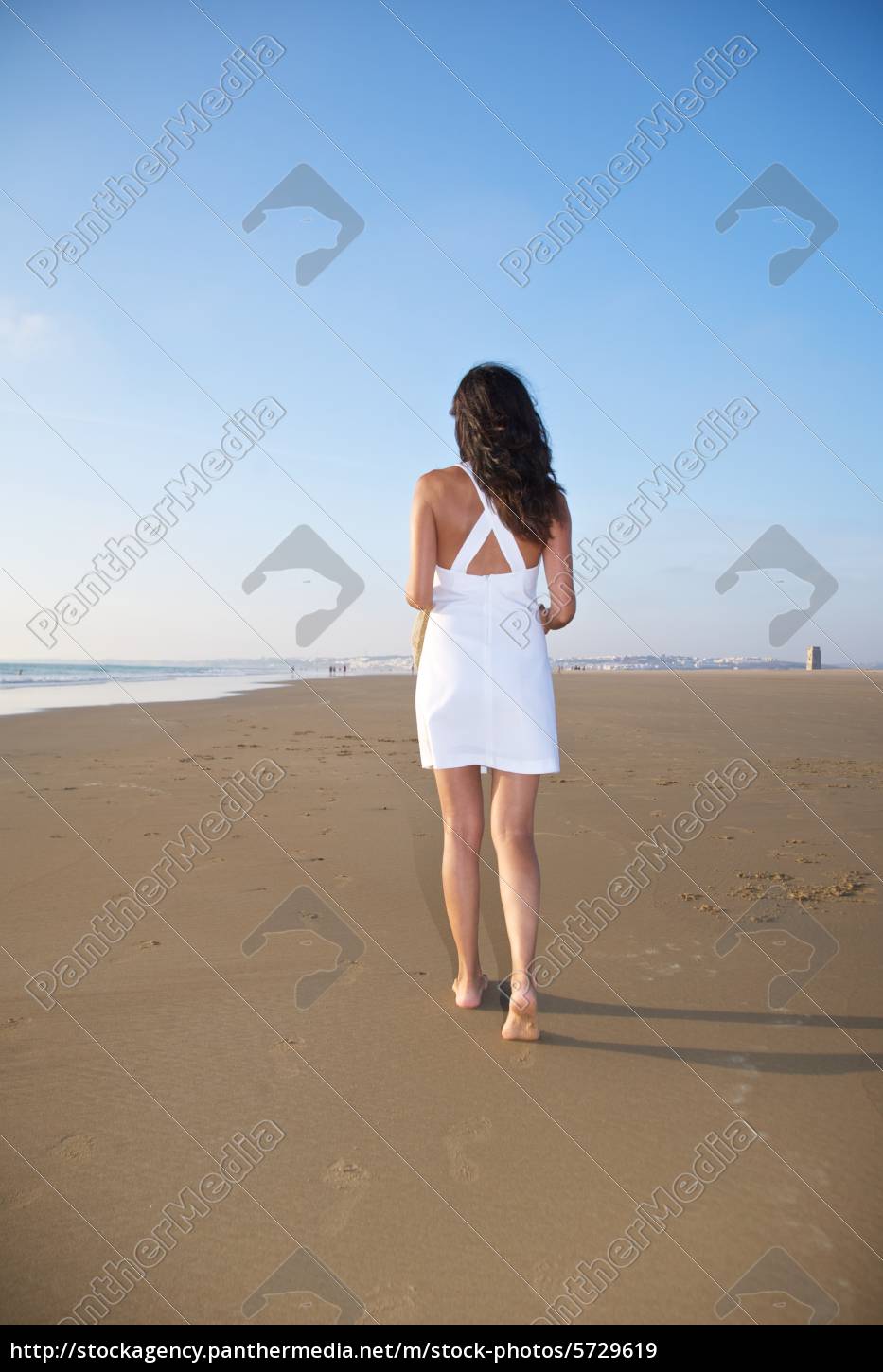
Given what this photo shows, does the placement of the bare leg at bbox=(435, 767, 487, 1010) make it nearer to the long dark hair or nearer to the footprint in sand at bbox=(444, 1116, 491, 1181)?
the footprint in sand at bbox=(444, 1116, 491, 1181)

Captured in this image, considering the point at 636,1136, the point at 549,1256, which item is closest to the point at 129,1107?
the point at 549,1256

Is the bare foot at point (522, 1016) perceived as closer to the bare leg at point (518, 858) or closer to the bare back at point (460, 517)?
the bare leg at point (518, 858)

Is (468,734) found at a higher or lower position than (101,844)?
higher

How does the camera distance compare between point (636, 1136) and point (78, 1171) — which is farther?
point (636, 1136)

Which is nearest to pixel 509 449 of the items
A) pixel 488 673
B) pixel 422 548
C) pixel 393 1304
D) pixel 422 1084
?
pixel 422 548

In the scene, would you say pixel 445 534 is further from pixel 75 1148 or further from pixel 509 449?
pixel 75 1148

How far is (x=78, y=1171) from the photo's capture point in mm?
1855

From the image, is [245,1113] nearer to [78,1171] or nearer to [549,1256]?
[78,1171]

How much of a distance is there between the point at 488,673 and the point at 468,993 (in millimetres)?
1128

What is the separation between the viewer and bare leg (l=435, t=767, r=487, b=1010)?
2.75 m

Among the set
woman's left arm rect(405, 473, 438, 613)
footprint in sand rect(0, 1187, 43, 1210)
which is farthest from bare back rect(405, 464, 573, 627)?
footprint in sand rect(0, 1187, 43, 1210)

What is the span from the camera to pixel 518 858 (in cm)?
269

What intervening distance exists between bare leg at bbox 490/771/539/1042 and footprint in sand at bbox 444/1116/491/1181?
22.4 inches

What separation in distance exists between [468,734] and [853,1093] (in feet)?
5.00
